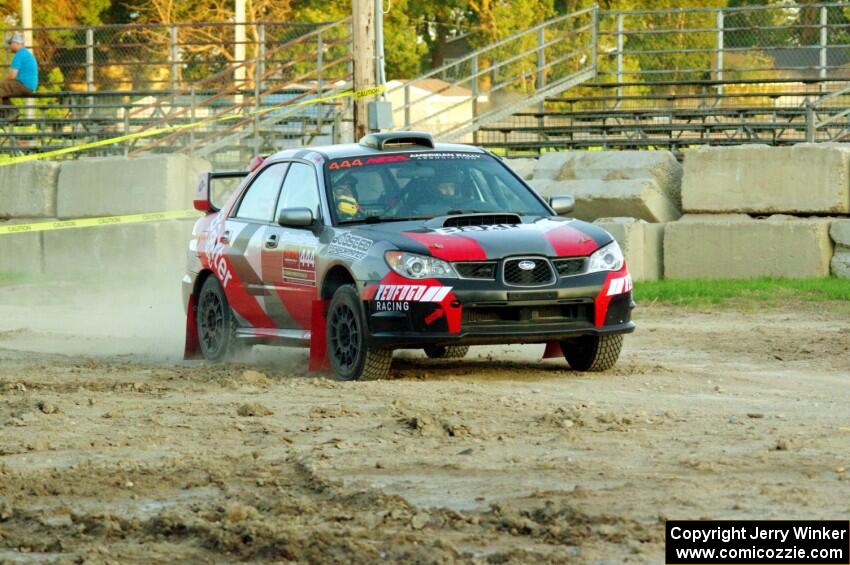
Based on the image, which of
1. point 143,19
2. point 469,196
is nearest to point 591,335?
point 469,196

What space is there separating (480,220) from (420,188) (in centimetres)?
65

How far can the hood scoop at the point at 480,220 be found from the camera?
1048 cm

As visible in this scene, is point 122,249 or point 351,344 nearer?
point 351,344

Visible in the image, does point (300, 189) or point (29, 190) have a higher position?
point (300, 189)

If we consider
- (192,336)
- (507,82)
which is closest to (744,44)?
(507,82)

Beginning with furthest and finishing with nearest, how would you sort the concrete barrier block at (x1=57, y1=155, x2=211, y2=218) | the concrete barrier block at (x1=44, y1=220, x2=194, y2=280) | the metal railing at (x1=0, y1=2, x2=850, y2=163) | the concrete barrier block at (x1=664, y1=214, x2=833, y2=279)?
the metal railing at (x1=0, y1=2, x2=850, y2=163) → the concrete barrier block at (x1=57, y1=155, x2=211, y2=218) → the concrete barrier block at (x1=44, y1=220, x2=194, y2=280) → the concrete barrier block at (x1=664, y1=214, x2=833, y2=279)

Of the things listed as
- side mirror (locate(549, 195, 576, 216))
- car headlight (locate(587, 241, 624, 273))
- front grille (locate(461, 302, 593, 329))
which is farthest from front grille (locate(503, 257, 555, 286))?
side mirror (locate(549, 195, 576, 216))

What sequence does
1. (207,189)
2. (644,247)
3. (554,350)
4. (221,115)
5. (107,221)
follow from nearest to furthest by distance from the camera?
1. (554,350)
2. (207,189)
3. (644,247)
4. (107,221)
5. (221,115)

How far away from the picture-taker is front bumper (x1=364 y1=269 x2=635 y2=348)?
995 cm

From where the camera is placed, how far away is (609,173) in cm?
1888

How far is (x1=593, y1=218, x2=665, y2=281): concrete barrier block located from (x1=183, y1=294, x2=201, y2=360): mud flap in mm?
6322

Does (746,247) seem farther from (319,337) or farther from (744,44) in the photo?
(744,44)

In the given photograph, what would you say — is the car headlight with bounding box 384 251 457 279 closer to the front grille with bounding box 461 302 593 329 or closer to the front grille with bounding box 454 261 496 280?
the front grille with bounding box 454 261 496 280

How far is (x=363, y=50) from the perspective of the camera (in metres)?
19.2
